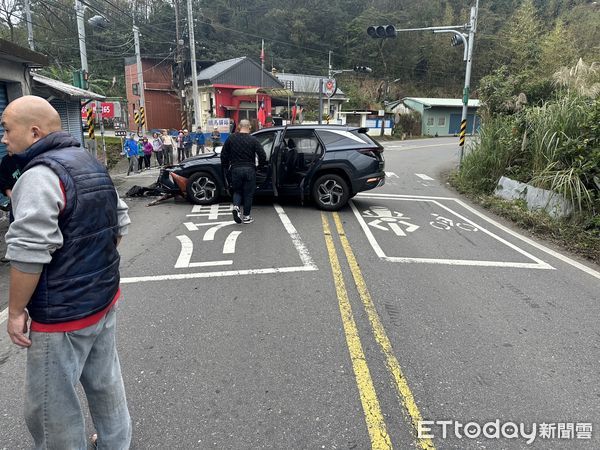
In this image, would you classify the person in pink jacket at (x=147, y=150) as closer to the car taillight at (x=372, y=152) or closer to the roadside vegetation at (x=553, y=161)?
the car taillight at (x=372, y=152)

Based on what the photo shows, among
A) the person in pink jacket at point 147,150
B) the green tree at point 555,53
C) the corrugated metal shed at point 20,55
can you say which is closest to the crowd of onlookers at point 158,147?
the person in pink jacket at point 147,150

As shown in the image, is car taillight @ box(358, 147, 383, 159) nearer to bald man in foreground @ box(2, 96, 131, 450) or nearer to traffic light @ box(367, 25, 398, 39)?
bald man in foreground @ box(2, 96, 131, 450)

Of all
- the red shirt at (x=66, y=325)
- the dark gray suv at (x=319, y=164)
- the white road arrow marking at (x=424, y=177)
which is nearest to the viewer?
the red shirt at (x=66, y=325)

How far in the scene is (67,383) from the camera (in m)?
2.07

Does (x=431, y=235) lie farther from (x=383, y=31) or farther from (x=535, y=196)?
(x=383, y=31)

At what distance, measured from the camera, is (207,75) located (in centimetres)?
3959

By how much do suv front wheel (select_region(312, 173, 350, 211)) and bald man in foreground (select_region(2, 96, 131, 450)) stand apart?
6843mm

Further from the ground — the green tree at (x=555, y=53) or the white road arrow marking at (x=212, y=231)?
the green tree at (x=555, y=53)

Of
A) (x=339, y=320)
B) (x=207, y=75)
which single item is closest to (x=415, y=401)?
(x=339, y=320)

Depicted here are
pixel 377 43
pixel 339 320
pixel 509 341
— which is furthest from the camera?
pixel 377 43

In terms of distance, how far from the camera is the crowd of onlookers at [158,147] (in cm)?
1698

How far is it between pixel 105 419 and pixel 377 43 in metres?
70.4

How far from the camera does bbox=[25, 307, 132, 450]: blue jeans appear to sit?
6.63ft

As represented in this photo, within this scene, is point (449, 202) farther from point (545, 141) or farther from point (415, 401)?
point (415, 401)
